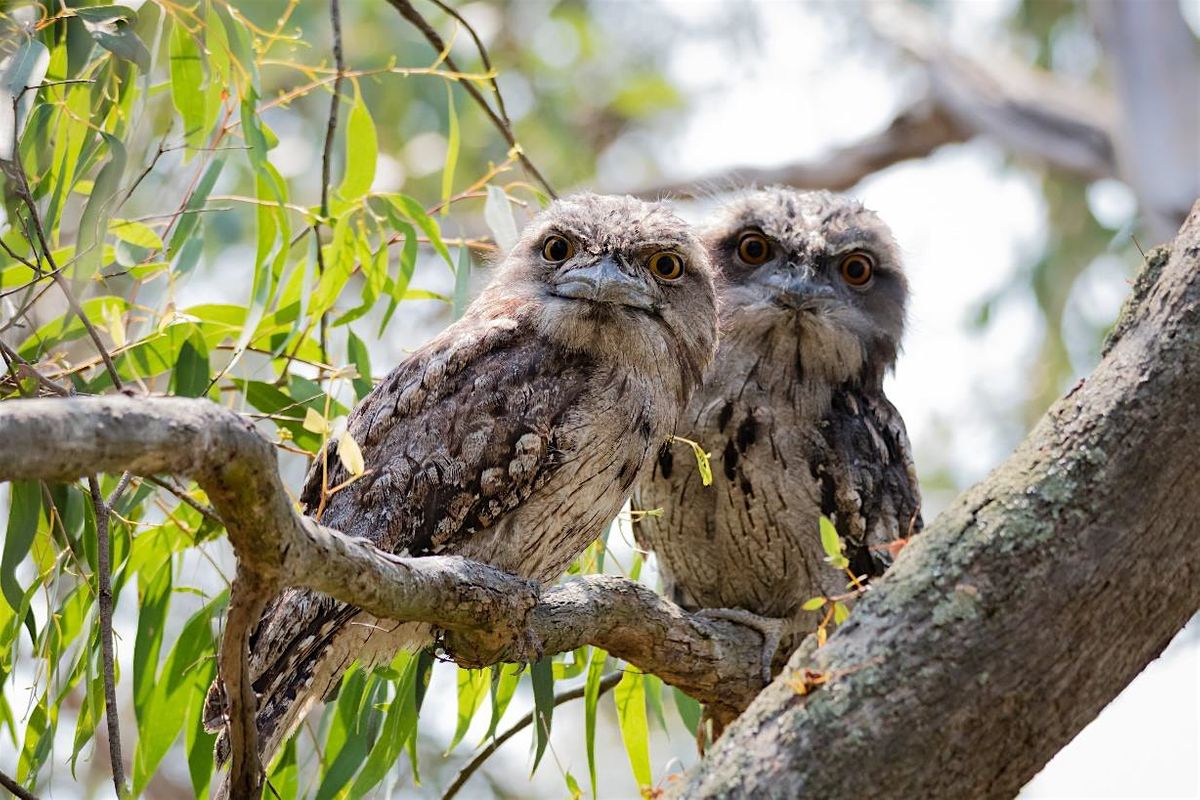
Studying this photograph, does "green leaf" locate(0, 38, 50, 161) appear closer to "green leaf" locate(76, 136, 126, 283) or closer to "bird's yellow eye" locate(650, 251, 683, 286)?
"green leaf" locate(76, 136, 126, 283)

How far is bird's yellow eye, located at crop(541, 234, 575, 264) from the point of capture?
294 centimetres

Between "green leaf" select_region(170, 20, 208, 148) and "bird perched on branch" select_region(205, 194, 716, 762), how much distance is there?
0.67 metres

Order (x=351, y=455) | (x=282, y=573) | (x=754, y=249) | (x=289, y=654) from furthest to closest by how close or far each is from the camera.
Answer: (x=754, y=249), (x=289, y=654), (x=351, y=455), (x=282, y=573)

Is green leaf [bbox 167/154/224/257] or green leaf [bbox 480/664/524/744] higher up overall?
green leaf [bbox 167/154/224/257]

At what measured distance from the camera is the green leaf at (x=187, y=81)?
2.87 m

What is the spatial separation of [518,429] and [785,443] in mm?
993

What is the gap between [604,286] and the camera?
9.09ft

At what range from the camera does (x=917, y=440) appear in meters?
9.73

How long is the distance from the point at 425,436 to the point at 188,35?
1.02m

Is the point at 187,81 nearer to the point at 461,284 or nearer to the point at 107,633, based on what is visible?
the point at 461,284

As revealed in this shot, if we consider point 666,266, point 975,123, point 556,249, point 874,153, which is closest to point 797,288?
point 666,266

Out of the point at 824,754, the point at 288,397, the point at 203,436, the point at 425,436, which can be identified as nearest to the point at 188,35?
the point at 288,397

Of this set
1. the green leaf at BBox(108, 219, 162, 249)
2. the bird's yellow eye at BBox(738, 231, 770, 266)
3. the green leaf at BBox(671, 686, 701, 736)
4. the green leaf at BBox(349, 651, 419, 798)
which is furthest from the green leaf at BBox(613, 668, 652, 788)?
the green leaf at BBox(108, 219, 162, 249)

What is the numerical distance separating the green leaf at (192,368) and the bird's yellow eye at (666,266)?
962mm
